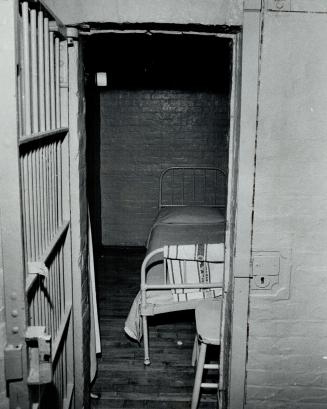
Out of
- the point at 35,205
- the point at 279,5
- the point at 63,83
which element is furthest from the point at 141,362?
the point at 279,5

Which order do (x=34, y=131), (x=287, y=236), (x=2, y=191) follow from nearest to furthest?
(x=2, y=191) < (x=34, y=131) < (x=287, y=236)

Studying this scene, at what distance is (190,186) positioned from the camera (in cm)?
688

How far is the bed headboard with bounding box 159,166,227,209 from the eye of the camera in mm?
6848

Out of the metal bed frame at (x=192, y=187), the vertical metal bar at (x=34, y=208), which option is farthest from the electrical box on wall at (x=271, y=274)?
the metal bed frame at (x=192, y=187)

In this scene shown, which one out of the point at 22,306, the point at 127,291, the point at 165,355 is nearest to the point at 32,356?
the point at 22,306

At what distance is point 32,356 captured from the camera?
1585 millimetres

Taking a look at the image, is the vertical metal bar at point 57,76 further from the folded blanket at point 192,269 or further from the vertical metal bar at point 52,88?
the folded blanket at point 192,269

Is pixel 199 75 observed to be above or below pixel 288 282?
above

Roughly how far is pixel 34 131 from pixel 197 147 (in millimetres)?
5149

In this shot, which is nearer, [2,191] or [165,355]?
[2,191]

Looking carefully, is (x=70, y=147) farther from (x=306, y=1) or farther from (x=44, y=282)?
(x=306, y=1)

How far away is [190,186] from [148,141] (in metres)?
0.94

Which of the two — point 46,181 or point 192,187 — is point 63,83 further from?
point 192,187

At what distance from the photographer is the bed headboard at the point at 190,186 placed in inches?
270
